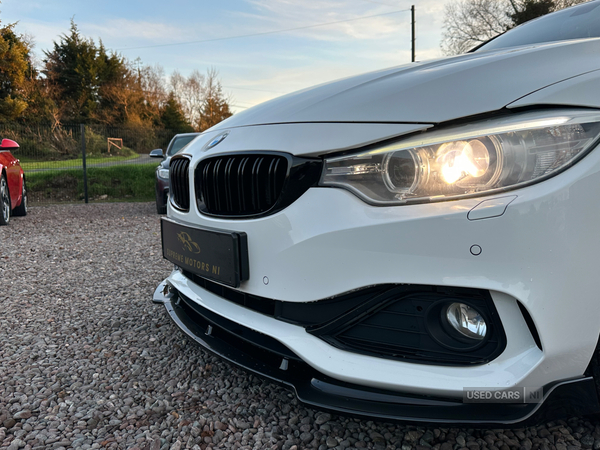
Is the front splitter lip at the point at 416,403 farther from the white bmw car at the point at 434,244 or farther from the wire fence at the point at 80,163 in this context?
the wire fence at the point at 80,163

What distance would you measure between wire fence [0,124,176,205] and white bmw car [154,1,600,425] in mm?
10526

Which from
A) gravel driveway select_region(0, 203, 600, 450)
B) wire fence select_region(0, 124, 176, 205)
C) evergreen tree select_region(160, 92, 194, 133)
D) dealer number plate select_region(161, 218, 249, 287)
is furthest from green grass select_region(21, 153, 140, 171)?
evergreen tree select_region(160, 92, 194, 133)

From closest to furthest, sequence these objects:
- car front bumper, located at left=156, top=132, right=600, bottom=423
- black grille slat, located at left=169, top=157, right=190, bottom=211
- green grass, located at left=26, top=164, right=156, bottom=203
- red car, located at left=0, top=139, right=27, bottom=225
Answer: car front bumper, located at left=156, top=132, right=600, bottom=423, black grille slat, located at left=169, top=157, right=190, bottom=211, red car, located at left=0, top=139, right=27, bottom=225, green grass, located at left=26, top=164, right=156, bottom=203

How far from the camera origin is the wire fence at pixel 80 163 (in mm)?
10570

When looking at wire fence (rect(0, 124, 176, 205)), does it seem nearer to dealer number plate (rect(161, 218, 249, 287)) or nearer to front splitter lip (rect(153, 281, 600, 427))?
dealer number plate (rect(161, 218, 249, 287))

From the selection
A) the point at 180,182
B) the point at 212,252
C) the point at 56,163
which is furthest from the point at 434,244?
the point at 56,163

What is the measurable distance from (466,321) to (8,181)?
278 inches

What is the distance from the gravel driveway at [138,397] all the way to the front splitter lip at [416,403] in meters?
0.28

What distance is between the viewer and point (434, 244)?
1152mm

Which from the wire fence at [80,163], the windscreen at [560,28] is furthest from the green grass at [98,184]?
the windscreen at [560,28]

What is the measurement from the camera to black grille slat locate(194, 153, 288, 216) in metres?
1.48

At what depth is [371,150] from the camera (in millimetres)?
1307

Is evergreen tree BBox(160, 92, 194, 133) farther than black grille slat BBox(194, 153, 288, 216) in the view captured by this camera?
Yes

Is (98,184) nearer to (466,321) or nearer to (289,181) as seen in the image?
(289,181)
